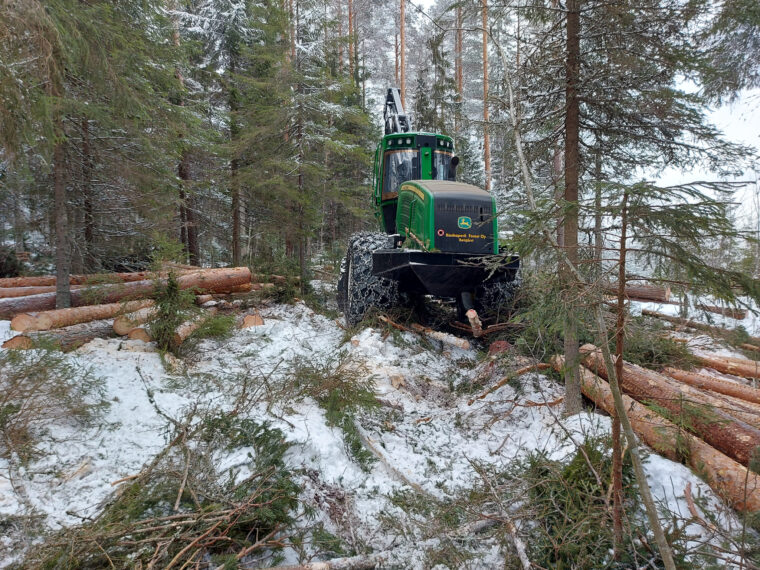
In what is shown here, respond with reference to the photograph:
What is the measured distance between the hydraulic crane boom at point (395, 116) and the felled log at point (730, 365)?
6479 millimetres

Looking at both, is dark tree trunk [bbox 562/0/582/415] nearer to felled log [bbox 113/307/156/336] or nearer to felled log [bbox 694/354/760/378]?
Answer: felled log [bbox 694/354/760/378]

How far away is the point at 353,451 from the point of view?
3480mm

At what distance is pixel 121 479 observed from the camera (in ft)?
9.05

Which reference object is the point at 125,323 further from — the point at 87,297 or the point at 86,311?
the point at 87,297

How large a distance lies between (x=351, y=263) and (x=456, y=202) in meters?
2.25

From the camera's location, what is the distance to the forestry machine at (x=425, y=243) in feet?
19.1

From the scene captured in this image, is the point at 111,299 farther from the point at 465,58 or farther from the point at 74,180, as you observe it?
the point at 465,58

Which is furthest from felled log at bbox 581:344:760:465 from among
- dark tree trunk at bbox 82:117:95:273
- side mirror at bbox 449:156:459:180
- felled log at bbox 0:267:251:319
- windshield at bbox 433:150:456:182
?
dark tree trunk at bbox 82:117:95:273

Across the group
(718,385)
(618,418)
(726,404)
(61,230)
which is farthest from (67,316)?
(718,385)

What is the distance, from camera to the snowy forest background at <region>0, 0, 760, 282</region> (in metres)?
3.53

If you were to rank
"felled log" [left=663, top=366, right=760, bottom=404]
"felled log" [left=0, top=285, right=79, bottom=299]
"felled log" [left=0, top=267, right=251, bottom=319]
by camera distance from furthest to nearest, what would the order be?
"felled log" [left=0, top=285, right=79, bottom=299] < "felled log" [left=0, top=267, right=251, bottom=319] < "felled log" [left=663, top=366, right=760, bottom=404]

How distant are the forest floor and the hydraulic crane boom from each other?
5.24 meters

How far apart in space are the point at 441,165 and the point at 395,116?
2.15 meters

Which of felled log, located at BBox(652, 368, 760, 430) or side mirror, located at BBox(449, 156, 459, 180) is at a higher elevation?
side mirror, located at BBox(449, 156, 459, 180)
